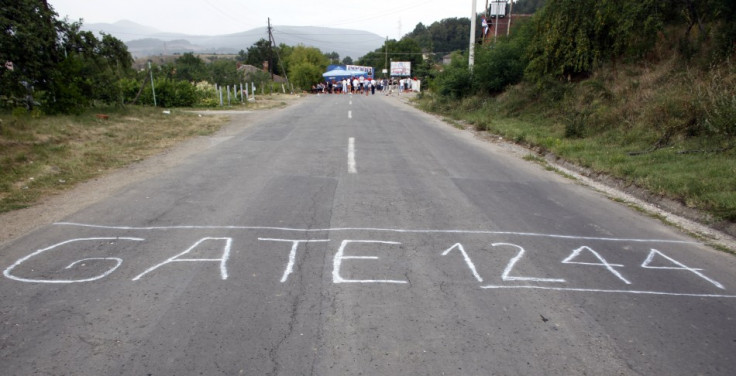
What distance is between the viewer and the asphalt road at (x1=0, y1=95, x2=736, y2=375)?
10.8 feet

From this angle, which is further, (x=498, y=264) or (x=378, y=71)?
(x=378, y=71)

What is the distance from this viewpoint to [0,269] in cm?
466

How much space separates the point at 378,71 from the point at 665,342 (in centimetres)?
11097

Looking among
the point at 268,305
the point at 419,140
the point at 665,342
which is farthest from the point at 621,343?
the point at 419,140

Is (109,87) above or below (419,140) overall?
above

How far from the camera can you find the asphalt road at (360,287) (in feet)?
10.8

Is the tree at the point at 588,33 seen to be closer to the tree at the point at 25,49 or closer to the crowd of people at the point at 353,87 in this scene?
the tree at the point at 25,49

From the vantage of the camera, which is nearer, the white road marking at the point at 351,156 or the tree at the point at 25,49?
the white road marking at the point at 351,156

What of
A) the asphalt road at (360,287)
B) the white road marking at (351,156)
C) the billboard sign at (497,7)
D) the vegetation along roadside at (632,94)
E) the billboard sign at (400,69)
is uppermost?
the billboard sign at (497,7)

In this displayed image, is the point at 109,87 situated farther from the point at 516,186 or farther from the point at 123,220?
the point at 516,186

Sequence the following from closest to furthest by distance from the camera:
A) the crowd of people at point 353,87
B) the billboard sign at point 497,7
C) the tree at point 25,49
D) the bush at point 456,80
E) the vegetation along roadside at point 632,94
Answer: the vegetation along roadside at point 632,94
the tree at point 25,49
the bush at point 456,80
the billboard sign at point 497,7
the crowd of people at point 353,87

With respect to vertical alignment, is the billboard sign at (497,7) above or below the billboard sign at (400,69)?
above

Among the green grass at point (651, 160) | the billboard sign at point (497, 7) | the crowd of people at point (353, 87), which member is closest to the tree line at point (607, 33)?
the green grass at point (651, 160)

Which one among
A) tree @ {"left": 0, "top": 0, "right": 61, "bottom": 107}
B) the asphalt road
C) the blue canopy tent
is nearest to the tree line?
the asphalt road
